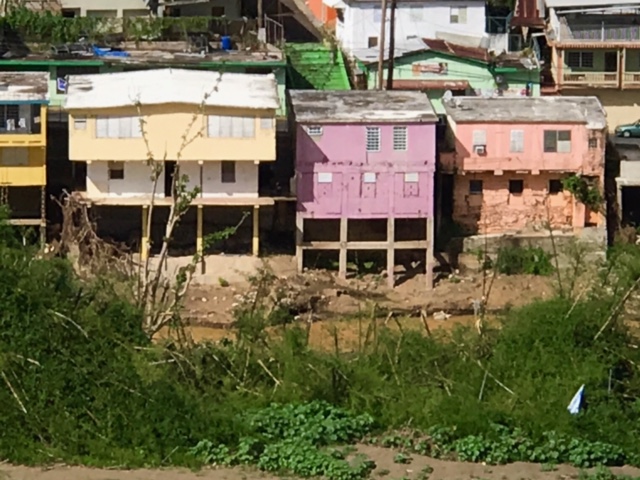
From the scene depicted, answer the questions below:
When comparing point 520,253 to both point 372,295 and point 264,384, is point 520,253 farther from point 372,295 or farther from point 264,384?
point 264,384

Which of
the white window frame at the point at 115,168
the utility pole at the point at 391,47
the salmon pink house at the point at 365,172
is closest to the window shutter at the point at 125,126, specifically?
the white window frame at the point at 115,168

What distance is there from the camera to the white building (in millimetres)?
44031

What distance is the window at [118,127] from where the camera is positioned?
34406mm

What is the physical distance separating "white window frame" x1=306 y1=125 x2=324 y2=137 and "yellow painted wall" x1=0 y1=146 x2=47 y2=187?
555 centimetres

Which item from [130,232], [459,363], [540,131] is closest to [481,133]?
[540,131]

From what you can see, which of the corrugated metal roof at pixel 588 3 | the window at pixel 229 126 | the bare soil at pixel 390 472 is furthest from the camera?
the corrugated metal roof at pixel 588 3

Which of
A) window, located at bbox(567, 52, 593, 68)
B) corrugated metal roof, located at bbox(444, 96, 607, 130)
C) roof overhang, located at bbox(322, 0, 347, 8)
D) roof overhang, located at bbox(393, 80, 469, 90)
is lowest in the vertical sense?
corrugated metal roof, located at bbox(444, 96, 607, 130)

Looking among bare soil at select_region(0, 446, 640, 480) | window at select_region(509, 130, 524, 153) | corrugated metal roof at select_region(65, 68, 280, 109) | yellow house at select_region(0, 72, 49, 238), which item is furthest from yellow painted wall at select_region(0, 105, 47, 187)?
bare soil at select_region(0, 446, 640, 480)

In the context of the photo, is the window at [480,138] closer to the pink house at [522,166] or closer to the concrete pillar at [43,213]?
the pink house at [522,166]

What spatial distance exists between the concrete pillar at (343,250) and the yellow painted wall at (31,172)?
6316mm

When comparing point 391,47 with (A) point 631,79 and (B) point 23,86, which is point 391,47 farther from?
(B) point 23,86

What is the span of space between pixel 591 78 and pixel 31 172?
15.5 metres

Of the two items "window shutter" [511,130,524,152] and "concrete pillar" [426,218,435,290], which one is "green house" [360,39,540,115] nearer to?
"window shutter" [511,130,524,152]

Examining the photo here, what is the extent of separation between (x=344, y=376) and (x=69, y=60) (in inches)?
885
